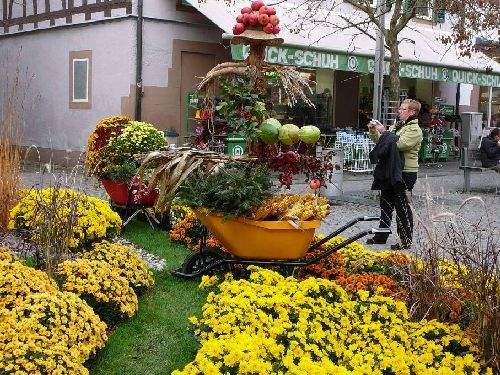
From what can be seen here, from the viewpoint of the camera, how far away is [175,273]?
580 cm

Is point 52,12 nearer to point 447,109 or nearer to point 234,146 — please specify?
point 234,146

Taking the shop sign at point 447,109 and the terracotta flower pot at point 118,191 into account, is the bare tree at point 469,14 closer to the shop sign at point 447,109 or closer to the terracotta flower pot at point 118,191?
the terracotta flower pot at point 118,191

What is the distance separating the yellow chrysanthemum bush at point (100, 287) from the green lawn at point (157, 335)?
117mm

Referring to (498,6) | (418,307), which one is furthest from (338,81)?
(418,307)

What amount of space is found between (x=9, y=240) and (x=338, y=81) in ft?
47.3

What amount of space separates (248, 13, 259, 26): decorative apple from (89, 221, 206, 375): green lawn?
80.6 inches

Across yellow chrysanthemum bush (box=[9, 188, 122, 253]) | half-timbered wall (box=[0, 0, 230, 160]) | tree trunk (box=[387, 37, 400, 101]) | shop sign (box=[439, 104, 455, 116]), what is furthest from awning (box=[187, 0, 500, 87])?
yellow chrysanthemum bush (box=[9, 188, 122, 253])

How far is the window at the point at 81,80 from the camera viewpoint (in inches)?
637

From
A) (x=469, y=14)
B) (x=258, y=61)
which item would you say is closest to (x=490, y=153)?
(x=469, y=14)

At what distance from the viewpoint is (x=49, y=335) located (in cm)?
370

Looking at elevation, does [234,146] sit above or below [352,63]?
below

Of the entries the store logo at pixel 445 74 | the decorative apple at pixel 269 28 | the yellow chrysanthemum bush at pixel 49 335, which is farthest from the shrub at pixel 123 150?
the store logo at pixel 445 74

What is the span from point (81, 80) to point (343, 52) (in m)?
5.91

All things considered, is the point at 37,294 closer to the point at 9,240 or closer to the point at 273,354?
the point at 273,354
